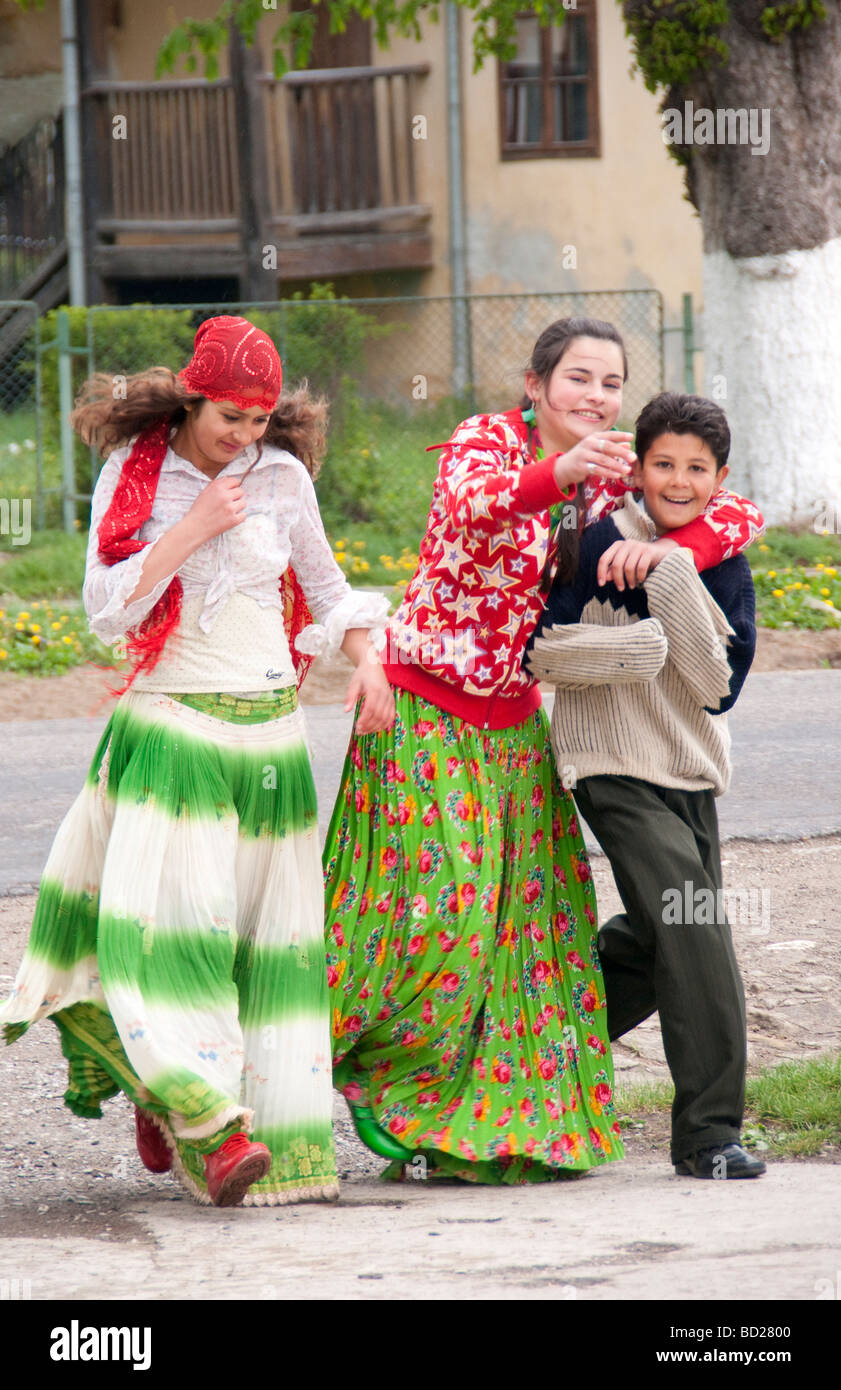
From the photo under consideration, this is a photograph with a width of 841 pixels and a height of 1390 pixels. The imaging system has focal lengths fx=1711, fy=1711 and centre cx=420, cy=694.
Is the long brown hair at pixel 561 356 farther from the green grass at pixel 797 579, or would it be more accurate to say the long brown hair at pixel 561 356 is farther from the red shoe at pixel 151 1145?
the green grass at pixel 797 579

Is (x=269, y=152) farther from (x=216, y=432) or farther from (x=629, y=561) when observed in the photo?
(x=629, y=561)

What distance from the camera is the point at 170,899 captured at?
3230mm

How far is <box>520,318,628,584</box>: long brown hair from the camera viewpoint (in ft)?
10.9

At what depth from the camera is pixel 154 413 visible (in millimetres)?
3324

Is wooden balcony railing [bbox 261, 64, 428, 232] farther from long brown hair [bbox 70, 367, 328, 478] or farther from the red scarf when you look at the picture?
the red scarf

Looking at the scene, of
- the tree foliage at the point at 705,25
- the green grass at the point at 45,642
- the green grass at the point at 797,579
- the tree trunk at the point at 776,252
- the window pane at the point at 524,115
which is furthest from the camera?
the window pane at the point at 524,115

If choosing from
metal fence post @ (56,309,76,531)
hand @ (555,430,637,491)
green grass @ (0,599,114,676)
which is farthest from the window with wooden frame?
hand @ (555,430,637,491)

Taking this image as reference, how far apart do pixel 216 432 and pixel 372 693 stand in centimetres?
59

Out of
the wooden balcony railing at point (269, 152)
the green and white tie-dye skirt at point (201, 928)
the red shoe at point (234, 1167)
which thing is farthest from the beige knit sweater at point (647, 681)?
the wooden balcony railing at point (269, 152)

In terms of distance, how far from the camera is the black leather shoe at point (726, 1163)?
3.34 meters

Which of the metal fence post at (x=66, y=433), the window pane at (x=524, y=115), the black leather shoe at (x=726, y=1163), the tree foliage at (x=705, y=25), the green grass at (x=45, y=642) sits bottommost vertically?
the black leather shoe at (x=726, y=1163)

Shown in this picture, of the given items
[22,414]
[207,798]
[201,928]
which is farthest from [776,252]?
[201,928]

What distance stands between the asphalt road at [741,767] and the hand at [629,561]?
305 cm

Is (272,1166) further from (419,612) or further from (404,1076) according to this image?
(419,612)
